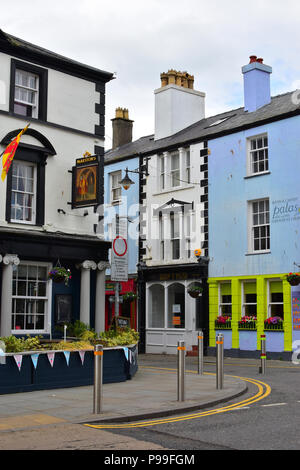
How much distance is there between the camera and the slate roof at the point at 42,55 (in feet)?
52.8

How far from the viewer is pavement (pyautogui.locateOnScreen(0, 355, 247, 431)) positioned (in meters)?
8.70

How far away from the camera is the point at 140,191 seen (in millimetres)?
27828

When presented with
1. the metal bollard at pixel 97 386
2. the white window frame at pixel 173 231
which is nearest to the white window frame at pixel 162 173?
the white window frame at pixel 173 231

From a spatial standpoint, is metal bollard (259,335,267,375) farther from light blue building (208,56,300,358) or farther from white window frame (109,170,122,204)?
white window frame (109,170,122,204)

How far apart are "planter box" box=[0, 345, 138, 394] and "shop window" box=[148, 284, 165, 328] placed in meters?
12.5

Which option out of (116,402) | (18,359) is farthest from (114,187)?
(116,402)

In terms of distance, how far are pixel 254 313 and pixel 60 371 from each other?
11771 mm

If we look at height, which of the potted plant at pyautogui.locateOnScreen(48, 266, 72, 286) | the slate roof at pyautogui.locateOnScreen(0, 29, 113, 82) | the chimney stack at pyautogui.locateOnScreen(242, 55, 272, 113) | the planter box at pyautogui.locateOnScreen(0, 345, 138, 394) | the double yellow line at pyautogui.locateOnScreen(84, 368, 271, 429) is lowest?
the double yellow line at pyautogui.locateOnScreen(84, 368, 271, 429)

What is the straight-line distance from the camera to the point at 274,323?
2131 centimetres

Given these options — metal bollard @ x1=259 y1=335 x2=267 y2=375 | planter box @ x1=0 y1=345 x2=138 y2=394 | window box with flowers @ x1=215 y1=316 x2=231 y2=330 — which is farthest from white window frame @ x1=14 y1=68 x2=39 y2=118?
window box with flowers @ x1=215 y1=316 x2=231 y2=330

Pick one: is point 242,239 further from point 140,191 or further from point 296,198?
point 140,191

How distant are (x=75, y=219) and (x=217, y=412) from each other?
30.4ft

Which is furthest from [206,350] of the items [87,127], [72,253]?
[87,127]

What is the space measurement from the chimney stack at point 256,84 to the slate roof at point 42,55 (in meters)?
8.35
